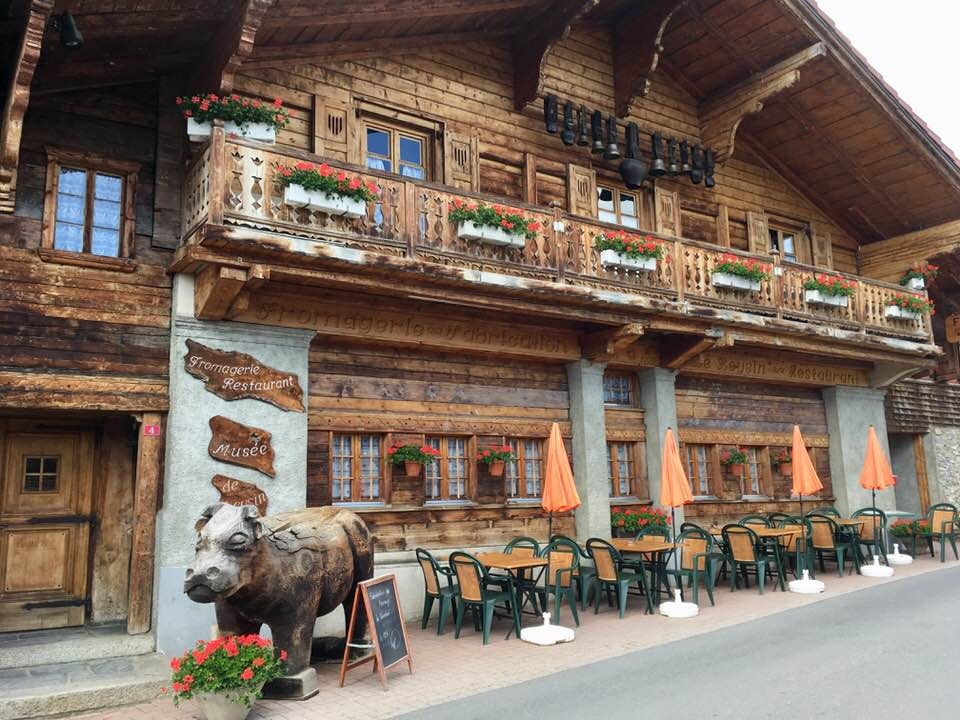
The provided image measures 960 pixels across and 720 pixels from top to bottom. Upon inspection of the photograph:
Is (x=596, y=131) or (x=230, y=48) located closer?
(x=230, y=48)

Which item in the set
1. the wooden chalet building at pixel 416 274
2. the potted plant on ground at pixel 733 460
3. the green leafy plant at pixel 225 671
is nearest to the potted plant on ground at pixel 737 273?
the wooden chalet building at pixel 416 274

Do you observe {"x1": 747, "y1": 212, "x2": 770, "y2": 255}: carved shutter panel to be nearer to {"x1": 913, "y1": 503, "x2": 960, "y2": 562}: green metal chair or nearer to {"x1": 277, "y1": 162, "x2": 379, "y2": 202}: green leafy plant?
{"x1": 913, "y1": 503, "x2": 960, "y2": 562}: green metal chair

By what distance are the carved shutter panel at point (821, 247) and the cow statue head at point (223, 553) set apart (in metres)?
14.8

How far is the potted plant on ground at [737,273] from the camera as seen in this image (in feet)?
43.6

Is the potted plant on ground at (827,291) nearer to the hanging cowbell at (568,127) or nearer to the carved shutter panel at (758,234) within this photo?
the carved shutter panel at (758,234)

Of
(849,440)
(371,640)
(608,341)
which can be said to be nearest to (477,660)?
(371,640)

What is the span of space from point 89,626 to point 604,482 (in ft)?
25.3

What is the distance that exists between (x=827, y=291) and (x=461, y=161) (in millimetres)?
7348

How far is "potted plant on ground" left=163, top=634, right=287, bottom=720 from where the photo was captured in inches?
246

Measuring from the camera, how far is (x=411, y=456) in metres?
10.9

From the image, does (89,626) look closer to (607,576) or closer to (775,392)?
(607,576)

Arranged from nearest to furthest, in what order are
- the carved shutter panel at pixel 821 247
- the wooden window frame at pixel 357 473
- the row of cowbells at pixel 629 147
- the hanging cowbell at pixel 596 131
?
the wooden window frame at pixel 357 473 < the row of cowbells at pixel 629 147 < the hanging cowbell at pixel 596 131 < the carved shutter panel at pixel 821 247

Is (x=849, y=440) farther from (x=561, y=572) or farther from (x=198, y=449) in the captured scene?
(x=198, y=449)

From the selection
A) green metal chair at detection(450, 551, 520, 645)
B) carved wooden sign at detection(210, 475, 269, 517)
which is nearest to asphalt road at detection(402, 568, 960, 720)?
green metal chair at detection(450, 551, 520, 645)
